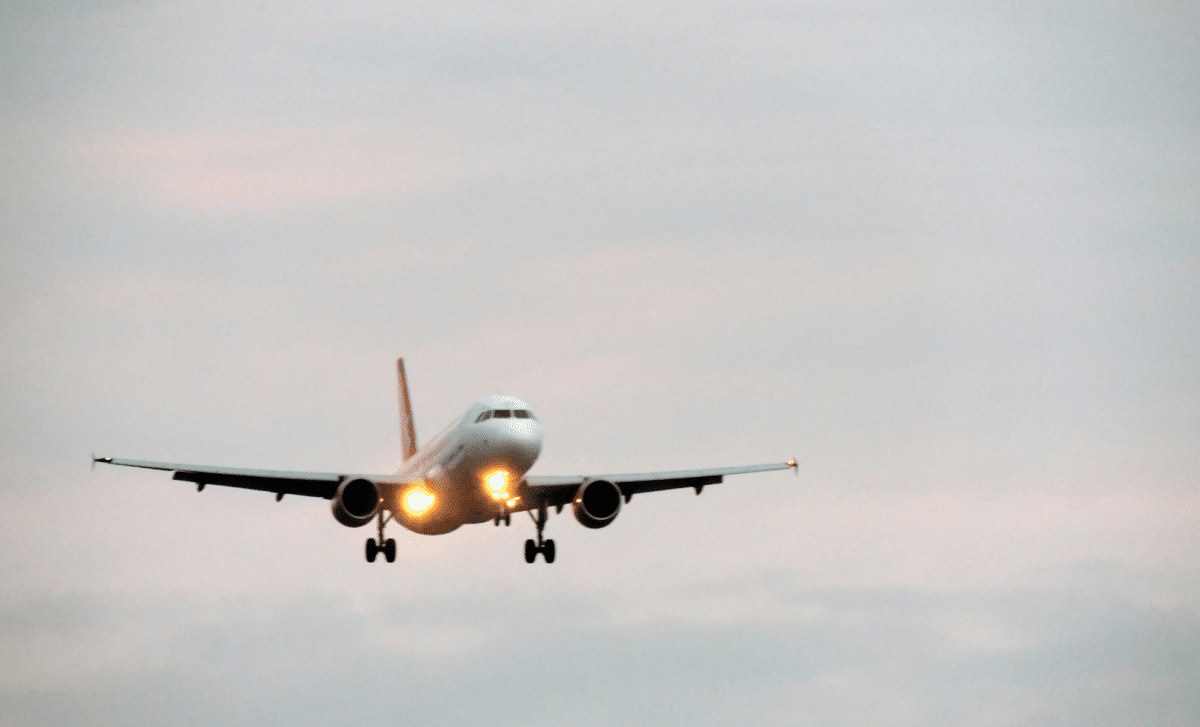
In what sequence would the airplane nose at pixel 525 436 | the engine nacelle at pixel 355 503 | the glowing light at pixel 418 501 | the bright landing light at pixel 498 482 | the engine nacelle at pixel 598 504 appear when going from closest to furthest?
1. the airplane nose at pixel 525 436
2. the bright landing light at pixel 498 482
3. the engine nacelle at pixel 355 503
4. the glowing light at pixel 418 501
5. the engine nacelle at pixel 598 504

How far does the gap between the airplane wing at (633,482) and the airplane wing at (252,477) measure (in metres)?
7.19

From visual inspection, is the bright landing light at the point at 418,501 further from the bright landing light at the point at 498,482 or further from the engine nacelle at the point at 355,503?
the bright landing light at the point at 498,482

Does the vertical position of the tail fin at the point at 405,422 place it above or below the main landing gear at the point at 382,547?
above

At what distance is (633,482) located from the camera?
58406mm

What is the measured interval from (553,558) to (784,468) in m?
9.20

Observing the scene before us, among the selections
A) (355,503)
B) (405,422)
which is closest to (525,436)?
(355,503)

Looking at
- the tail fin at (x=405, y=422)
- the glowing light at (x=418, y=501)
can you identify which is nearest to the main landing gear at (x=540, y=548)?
the glowing light at (x=418, y=501)

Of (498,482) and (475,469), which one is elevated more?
(475,469)

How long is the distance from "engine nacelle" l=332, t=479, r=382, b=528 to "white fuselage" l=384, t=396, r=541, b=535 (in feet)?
5.97

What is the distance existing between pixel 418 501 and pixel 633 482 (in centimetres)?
816

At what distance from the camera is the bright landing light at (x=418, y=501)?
55.2 m

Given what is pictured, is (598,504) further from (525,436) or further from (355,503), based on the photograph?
(355,503)

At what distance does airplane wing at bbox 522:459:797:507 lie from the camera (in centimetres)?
5622

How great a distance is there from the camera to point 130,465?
5353 cm
